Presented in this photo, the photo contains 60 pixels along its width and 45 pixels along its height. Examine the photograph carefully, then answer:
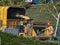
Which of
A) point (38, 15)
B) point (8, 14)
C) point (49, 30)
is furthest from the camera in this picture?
point (38, 15)

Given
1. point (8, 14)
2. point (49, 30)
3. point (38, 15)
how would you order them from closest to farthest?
1. point (49, 30)
2. point (8, 14)
3. point (38, 15)

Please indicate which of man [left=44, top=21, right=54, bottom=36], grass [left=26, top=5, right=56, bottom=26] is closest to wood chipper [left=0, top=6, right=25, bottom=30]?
man [left=44, top=21, right=54, bottom=36]

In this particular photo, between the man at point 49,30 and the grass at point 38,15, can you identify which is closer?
the man at point 49,30

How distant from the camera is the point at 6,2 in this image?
40.2 metres

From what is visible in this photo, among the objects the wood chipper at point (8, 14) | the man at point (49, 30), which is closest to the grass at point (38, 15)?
the wood chipper at point (8, 14)

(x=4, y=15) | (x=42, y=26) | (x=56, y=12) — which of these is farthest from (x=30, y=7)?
(x=42, y=26)

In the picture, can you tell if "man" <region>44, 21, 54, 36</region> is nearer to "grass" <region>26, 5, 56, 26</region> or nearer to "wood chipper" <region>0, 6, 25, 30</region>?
"wood chipper" <region>0, 6, 25, 30</region>

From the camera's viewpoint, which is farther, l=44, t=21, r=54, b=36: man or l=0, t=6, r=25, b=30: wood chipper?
l=0, t=6, r=25, b=30: wood chipper

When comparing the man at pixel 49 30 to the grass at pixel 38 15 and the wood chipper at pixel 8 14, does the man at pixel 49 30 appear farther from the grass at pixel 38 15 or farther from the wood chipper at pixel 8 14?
the grass at pixel 38 15

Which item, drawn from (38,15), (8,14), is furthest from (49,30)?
(38,15)

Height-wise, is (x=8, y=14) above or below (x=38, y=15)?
above

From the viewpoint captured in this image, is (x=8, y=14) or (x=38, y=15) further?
(x=38, y=15)

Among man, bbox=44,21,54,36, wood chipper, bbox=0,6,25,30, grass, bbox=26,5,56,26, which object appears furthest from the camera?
grass, bbox=26,5,56,26

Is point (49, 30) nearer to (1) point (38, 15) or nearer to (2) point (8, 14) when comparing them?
(2) point (8, 14)
